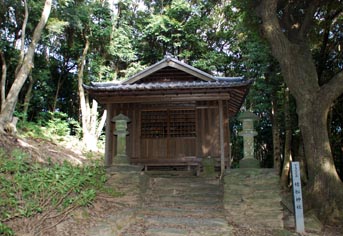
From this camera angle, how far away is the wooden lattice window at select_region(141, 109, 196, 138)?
35.2 ft

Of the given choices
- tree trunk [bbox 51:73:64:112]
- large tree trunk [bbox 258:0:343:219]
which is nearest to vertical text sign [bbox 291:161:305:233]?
large tree trunk [bbox 258:0:343:219]

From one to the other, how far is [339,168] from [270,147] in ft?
19.6

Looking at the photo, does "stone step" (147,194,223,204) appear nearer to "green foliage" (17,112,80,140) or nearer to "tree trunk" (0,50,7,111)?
"green foliage" (17,112,80,140)

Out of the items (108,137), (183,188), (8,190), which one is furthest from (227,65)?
(8,190)

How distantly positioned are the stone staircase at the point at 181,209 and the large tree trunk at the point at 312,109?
103 inches

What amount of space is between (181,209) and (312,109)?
453 cm

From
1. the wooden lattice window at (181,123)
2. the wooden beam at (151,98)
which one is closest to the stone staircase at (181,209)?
the wooden lattice window at (181,123)

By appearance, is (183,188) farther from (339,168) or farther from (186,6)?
(186,6)

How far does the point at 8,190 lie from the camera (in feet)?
16.3

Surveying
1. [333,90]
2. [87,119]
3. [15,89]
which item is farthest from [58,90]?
[333,90]

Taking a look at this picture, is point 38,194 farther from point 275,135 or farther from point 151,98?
point 275,135

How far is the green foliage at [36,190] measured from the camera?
191 inches

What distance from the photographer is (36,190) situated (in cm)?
510

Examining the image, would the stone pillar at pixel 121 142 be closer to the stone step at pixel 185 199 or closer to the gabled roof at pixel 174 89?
the stone step at pixel 185 199
